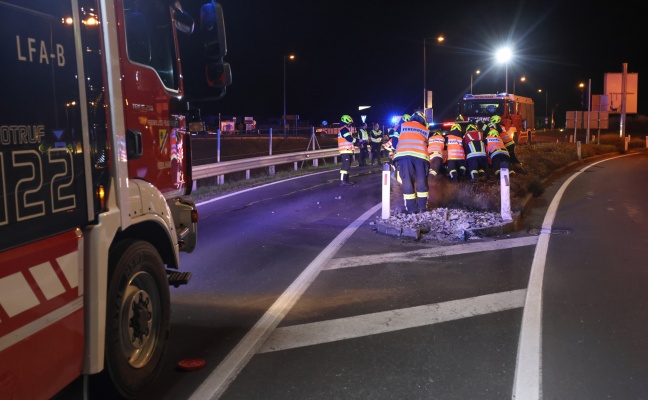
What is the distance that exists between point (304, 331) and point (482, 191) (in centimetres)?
790

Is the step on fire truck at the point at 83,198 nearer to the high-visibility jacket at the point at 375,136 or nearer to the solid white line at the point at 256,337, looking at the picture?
the solid white line at the point at 256,337

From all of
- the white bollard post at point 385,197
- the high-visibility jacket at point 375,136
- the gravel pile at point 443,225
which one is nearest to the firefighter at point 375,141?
the high-visibility jacket at point 375,136

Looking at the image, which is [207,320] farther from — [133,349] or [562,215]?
[562,215]

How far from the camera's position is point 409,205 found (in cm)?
1203

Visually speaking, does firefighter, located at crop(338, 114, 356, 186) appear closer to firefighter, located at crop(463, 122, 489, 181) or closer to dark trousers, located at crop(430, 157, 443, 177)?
dark trousers, located at crop(430, 157, 443, 177)

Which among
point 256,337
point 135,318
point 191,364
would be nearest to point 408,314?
point 256,337

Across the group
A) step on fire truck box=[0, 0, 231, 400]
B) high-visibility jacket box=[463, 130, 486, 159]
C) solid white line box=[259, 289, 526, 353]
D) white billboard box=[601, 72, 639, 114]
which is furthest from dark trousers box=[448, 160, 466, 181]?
white billboard box=[601, 72, 639, 114]

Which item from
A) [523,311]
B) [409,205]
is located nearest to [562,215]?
[409,205]

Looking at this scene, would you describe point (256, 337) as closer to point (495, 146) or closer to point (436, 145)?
point (436, 145)

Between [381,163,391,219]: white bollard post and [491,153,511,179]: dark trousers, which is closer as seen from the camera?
[381,163,391,219]: white bollard post

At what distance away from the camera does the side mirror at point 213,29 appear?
535 cm

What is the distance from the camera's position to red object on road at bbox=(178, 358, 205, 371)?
4.94 m

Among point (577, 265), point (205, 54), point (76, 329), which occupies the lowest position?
point (577, 265)

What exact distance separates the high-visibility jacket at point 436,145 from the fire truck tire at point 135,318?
1055 centimetres
